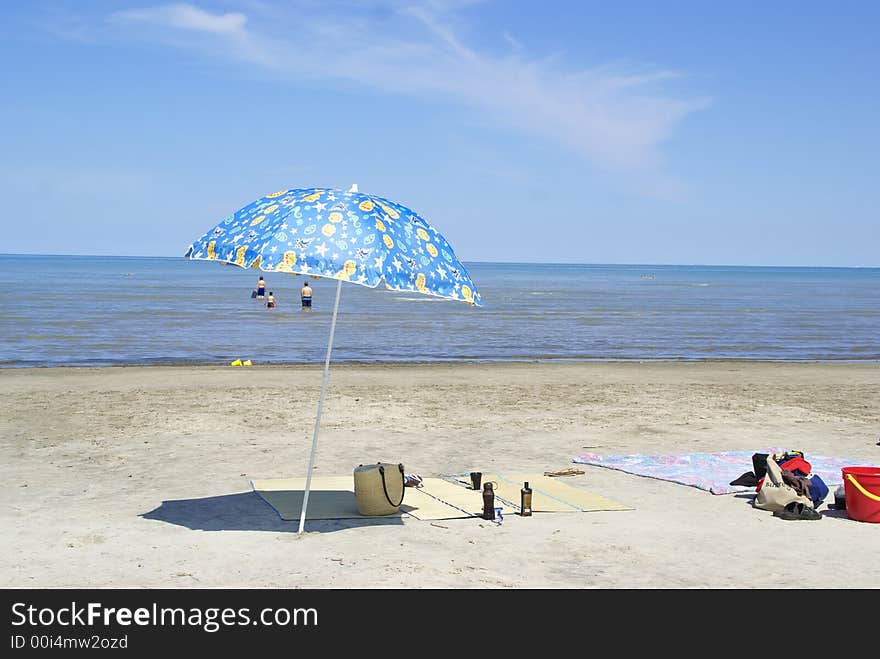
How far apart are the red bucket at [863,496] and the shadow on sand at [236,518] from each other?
4.33m

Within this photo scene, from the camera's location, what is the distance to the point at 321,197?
9133 mm

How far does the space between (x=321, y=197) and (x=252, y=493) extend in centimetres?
362


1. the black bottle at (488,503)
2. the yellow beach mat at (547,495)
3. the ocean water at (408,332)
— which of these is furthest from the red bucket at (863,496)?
the ocean water at (408,332)

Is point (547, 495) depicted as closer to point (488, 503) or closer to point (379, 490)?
point (488, 503)

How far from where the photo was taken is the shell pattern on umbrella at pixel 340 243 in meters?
8.40

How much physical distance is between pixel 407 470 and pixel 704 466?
142 inches

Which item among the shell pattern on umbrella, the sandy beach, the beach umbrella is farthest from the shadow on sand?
the shell pattern on umbrella

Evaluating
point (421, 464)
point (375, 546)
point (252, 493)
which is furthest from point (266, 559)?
point (421, 464)

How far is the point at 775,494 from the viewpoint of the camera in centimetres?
1054

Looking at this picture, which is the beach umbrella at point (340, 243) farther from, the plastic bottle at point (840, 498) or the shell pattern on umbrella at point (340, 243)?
the plastic bottle at point (840, 498)

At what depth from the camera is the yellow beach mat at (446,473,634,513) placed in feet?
34.8
